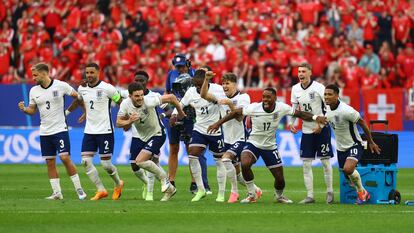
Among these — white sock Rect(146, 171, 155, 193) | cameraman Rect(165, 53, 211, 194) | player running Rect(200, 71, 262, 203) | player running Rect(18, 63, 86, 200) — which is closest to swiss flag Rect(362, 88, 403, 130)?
cameraman Rect(165, 53, 211, 194)

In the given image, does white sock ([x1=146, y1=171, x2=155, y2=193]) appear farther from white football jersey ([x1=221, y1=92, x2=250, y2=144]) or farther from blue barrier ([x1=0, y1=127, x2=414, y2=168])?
blue barrier ([x1=0, y1=127, x2=414, y2=168])

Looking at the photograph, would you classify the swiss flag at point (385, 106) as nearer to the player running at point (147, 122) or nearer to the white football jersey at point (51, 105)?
the player running at point (147, 122)

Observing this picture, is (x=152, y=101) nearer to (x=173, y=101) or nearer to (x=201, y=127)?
(x=173, y=101)

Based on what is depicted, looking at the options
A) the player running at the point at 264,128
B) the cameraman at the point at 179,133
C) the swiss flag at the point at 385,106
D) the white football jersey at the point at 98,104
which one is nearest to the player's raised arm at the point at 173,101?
the player running at the point at 264,128

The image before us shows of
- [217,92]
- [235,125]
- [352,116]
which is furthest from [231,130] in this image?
[352,116]

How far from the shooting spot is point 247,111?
61.3 ft

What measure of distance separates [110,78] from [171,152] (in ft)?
46.9

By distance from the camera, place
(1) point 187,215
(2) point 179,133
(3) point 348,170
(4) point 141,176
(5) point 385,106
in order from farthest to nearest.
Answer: (5) point 385,106
(2) point 179,133
(4) point 141,176
(3) point 348,170
(1) point 187,215

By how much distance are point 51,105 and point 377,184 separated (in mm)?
5781

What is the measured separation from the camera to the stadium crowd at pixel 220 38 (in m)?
34.5

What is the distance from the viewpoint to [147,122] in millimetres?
19391

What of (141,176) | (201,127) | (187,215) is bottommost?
(187,215)

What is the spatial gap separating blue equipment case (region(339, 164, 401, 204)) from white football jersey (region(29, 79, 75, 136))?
5.00 meters

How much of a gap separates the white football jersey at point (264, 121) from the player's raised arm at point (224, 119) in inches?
4.9
